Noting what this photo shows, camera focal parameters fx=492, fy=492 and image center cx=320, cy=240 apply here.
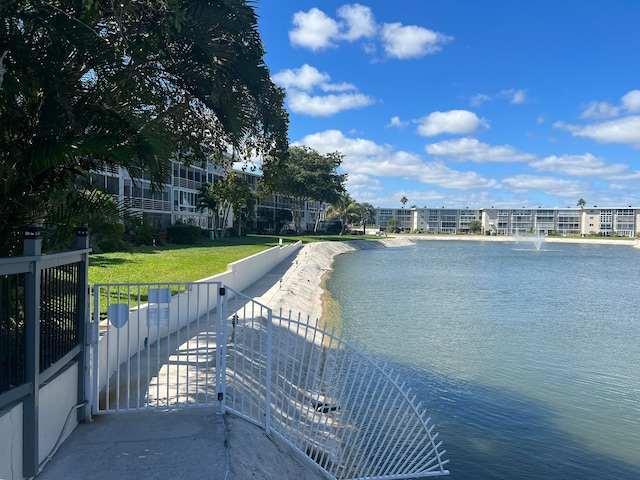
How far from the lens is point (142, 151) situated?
6035 millimetres

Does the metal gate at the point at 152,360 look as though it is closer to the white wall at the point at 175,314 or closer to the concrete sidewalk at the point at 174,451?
the white wall at the point at 175,314

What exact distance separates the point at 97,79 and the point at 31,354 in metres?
4.61

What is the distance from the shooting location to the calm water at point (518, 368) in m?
9.45

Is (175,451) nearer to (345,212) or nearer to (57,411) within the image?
(57,411)

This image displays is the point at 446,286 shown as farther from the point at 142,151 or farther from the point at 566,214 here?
the point at 566,214

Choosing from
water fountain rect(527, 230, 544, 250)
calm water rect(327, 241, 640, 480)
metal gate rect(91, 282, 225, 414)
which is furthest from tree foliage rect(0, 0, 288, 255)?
water fountain rect(527, 230, 544, 250)

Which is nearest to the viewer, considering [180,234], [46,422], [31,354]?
[31,354]

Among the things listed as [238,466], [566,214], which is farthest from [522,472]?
[566,214]

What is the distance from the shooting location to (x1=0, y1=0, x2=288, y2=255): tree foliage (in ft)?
19.0

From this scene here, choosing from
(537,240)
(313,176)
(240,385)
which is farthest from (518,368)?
(537,240)

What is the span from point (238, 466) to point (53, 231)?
14.5 feet

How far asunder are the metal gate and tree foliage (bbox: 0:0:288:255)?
5.21ft

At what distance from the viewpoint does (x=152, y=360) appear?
9.41 metres

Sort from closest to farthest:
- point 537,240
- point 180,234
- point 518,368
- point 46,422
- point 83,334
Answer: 1. point 46,422
2. point 83,334
3. point 518,368
4. point 180,234
5. point 537,240
